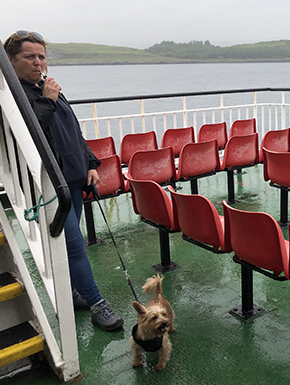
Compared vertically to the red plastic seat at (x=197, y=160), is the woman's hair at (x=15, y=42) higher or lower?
higher

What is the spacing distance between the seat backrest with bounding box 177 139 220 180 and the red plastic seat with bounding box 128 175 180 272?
107 centimetres

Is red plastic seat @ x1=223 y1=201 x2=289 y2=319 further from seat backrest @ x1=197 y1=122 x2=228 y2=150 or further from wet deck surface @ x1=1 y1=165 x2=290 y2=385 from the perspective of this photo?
seat backrest @ x1=197 y1=122 x2=228 y2=150

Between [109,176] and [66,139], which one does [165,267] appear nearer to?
[109,176]

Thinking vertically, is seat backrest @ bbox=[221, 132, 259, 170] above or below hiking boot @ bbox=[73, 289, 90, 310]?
above

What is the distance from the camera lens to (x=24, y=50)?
211 cm

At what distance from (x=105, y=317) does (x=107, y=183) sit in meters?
1.51

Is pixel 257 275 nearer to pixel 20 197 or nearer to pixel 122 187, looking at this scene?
pixel 122 187

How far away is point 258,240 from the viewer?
2.06 m

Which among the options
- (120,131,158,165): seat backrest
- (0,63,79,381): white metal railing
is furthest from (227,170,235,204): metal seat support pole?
(0,63,79,381): white metal railing

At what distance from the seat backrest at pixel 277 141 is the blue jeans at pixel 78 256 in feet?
9.20

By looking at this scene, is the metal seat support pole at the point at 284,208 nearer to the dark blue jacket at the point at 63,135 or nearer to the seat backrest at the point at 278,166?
the seat backrest at the point at 278,166

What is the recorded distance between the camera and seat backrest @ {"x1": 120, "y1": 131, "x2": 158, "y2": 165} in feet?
16.0

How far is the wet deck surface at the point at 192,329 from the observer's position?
199 cm

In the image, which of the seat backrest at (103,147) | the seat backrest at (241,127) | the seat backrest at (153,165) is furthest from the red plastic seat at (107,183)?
the seat backrest at (241,127)
